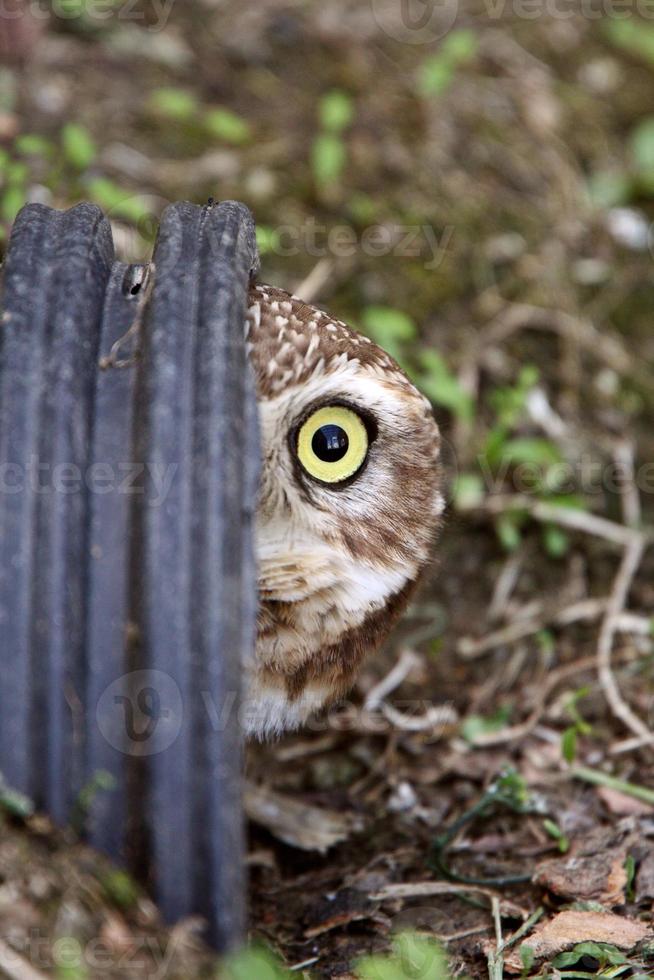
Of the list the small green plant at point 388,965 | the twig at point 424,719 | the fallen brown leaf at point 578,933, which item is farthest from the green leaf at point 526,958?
the twig at point 424,719

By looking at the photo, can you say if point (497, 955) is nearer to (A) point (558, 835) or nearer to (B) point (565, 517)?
(A) point (558, 835)

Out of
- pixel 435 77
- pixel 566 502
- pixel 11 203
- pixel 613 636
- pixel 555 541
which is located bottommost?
pixel 613 636

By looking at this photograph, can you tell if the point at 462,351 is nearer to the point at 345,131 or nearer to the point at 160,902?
the point at 345,131

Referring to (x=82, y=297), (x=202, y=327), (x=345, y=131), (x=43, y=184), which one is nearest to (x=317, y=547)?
(x=202, y=327)

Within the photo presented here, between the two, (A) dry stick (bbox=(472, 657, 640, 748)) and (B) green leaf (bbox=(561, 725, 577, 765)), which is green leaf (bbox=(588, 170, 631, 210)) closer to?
(A) dry stick (bbox=(472, 657, 640, 748))

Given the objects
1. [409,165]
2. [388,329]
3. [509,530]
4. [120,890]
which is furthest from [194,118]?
[120,890]
